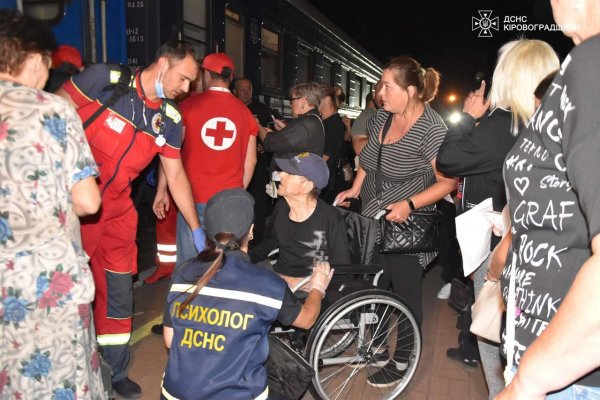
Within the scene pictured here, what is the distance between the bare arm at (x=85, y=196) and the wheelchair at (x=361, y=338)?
1.14 metres

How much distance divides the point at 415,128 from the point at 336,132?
277 centimetres

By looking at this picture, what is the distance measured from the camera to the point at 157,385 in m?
3.14

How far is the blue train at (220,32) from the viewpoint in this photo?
4523 mm

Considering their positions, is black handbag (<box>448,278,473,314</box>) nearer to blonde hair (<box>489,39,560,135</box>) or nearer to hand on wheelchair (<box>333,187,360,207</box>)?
hand on wheelchair (<box>333,187,360,207</box>)

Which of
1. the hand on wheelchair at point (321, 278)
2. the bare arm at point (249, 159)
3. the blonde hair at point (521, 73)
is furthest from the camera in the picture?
the bare arm at point (249, 159)

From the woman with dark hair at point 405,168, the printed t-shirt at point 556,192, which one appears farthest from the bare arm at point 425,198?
the printed t-shirt at point 556,192

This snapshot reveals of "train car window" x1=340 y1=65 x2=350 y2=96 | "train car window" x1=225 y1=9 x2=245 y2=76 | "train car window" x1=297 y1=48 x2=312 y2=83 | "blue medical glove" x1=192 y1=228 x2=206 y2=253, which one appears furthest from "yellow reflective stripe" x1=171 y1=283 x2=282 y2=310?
"train car window" x1=340 y1=65 x2=350 y2=96

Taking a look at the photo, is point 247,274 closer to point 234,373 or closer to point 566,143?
point 234,373

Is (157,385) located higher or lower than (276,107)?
lower

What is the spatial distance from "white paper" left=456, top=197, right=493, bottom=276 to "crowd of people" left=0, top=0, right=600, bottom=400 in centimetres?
12

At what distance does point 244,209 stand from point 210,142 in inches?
73.7

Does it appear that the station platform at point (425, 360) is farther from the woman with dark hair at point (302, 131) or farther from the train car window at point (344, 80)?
the train car window at point (344, 80)

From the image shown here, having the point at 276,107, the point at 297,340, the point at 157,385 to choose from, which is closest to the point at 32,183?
the point at 297,340

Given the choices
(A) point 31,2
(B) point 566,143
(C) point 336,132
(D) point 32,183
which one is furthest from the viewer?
(C) point 336,132
